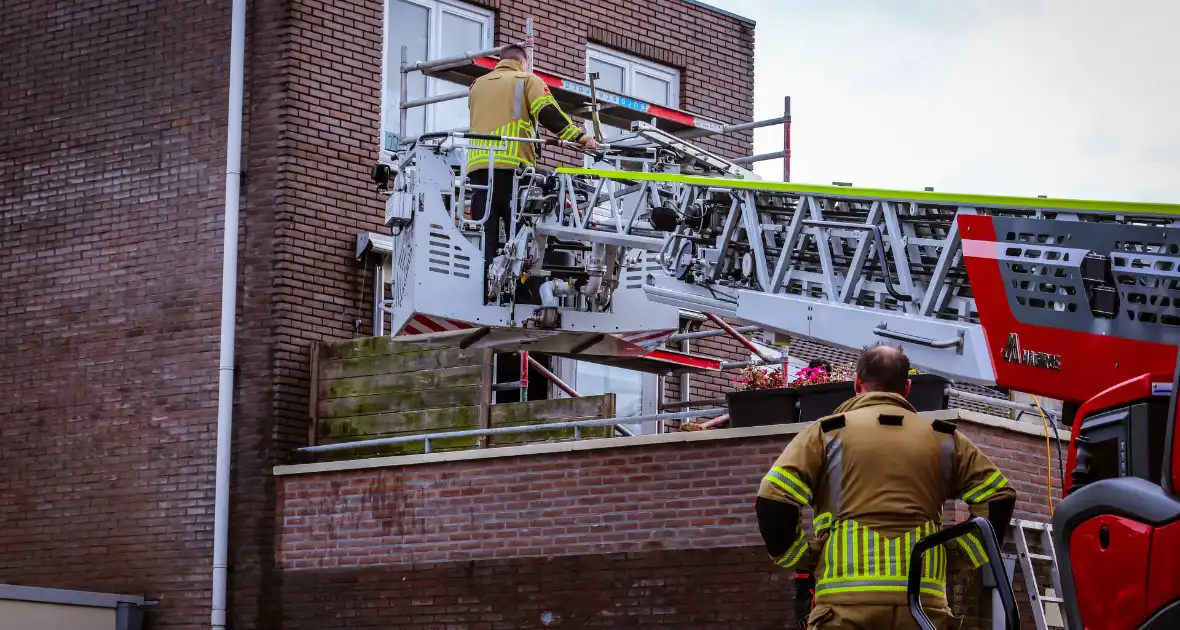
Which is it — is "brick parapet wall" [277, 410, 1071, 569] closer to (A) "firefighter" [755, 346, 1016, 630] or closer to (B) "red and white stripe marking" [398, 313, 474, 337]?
(B) "red and white stripe marking" [398, 313, 474, 337]

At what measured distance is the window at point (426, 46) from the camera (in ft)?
49.7

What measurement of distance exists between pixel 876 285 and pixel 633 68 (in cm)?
911

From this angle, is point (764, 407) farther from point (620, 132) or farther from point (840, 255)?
point (620, 132)

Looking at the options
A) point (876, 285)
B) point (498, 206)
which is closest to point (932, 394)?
point (876, 285)

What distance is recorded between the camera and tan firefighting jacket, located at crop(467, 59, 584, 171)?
452 inches

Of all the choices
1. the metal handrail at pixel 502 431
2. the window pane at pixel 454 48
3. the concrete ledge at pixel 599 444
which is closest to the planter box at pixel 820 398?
the concrete ledge at pixel 599 444

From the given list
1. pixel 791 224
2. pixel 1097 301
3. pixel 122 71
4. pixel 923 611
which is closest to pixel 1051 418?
pixel 791 224

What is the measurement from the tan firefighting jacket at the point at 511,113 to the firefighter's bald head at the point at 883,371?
18.5 ft

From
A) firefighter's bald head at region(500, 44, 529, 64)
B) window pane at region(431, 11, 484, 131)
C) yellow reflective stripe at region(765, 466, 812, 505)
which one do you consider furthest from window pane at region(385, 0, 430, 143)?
yellow reflective stripe at region(765, 466, 812, 505)

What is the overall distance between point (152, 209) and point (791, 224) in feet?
24.7

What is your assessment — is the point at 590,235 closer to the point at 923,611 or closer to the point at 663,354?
the point at 663,354

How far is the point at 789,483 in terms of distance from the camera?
224 inches

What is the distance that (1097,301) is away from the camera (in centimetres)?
641

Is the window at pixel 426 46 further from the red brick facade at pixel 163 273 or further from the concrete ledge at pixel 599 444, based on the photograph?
the concrete ledge at pixel 599 444
